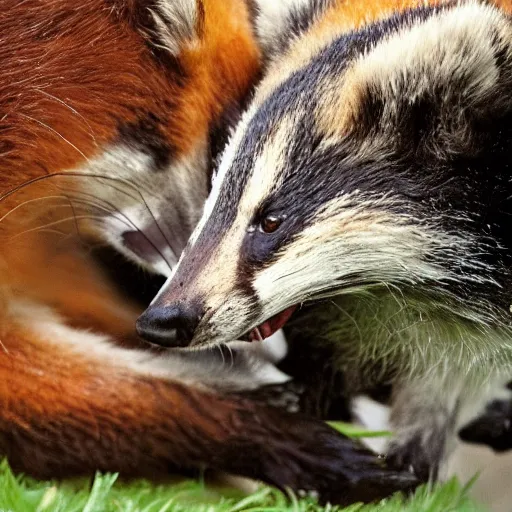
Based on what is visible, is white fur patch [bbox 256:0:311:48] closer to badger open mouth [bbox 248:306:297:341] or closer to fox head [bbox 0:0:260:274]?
fox head [bbox 0:0:260:274]

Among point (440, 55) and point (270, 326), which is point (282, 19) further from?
point (270, 326)

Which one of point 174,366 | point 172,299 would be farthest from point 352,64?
point 174,366

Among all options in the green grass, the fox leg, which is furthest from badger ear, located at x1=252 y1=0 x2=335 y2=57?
the green grass

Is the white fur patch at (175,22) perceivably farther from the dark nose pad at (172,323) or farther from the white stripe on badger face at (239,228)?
the dark nose pad at (172,323)

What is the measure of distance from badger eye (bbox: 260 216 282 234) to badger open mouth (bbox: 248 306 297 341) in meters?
0.12

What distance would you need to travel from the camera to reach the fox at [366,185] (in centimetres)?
95

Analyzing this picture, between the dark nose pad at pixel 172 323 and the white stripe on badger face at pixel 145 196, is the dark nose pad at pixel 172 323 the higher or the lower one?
the lower one

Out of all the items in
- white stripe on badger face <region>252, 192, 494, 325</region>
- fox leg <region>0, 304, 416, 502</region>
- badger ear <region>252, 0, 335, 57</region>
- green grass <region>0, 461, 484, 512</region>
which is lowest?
green grass <region>0, 461, 484, 512</region>

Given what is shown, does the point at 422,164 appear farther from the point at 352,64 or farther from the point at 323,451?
the point at 323,451

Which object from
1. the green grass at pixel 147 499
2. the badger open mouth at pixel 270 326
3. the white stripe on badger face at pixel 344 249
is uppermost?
the white stripe on badger face at pixel 344 249

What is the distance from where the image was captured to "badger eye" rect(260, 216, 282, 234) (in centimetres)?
98

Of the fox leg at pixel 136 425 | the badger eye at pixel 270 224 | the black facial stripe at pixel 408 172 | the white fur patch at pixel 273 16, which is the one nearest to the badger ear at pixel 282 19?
the white fur patch at pixel 273 16

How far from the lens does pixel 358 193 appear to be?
986mm

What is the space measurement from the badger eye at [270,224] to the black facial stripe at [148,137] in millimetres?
221
